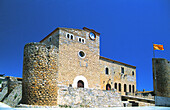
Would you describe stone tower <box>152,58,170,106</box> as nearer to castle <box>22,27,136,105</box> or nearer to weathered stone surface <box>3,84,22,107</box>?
castle <box>22,27,136,105</box>

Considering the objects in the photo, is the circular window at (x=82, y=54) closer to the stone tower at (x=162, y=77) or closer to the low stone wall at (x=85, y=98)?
the low stone wall at (x=85, y=98)

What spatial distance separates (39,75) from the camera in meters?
12.5

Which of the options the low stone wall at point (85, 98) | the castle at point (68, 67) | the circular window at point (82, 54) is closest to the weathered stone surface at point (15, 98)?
the castle at point (68, 67)

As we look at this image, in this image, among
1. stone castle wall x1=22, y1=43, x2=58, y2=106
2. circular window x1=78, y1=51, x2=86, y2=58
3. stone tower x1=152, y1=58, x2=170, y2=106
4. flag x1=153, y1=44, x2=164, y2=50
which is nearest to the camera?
stone castle wall x1=22, y1=43, x2=58, y2=106

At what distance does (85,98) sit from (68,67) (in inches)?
229

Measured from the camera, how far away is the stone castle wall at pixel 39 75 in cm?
1216

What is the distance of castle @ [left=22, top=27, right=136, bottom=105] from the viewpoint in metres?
12.4

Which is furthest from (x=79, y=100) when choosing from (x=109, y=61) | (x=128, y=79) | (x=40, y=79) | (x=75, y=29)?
(x=128, y=79)

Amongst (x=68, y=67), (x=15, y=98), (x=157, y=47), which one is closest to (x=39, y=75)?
(x=15, y=98)

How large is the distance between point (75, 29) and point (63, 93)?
10113 millimetres

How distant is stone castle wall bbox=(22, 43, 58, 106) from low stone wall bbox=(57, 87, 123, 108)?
2127mm

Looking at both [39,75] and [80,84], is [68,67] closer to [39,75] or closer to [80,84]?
[80,84]

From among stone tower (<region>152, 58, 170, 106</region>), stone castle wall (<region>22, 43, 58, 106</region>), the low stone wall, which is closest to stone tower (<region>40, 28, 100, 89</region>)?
the low stone wall

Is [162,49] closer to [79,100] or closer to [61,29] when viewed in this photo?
[61,29]
